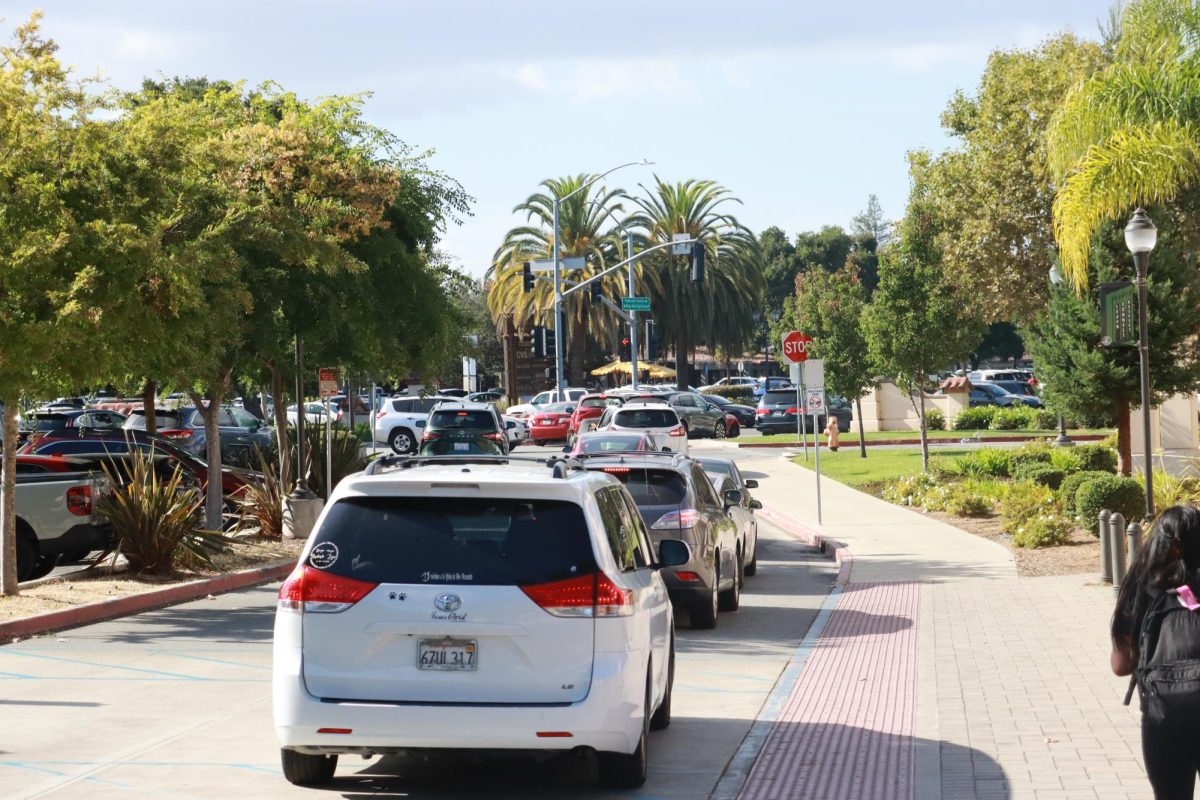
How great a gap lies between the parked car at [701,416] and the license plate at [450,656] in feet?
152

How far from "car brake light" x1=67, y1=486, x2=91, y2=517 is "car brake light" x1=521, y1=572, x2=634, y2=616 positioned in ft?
37.8

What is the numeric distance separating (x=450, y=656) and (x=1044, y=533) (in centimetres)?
1506

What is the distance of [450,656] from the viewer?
7.45m

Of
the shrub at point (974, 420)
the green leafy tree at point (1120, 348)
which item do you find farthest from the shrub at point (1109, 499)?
the shrub at point (974, 420)

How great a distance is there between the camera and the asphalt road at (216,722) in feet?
27.0

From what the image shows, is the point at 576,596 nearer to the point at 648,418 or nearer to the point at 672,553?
the point at 672,553

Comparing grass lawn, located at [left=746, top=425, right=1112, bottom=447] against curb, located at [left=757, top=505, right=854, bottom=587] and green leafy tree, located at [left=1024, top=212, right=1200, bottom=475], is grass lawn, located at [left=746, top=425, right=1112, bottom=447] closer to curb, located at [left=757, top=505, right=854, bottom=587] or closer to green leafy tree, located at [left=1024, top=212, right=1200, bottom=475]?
green leafy tree, located at [left=1024, top=212, right=1200, bottom=475]

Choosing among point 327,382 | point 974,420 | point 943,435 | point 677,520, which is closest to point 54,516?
point 677,520

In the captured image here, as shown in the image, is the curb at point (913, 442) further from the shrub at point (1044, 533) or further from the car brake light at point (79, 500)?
the car brake light at point (79, 500)

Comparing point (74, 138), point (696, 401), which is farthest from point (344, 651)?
point (696, 401)

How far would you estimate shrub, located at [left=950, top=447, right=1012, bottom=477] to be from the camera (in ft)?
102

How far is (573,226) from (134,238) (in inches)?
2151

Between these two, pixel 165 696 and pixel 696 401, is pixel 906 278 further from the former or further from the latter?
pixel 165 696

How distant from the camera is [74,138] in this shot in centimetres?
1516
